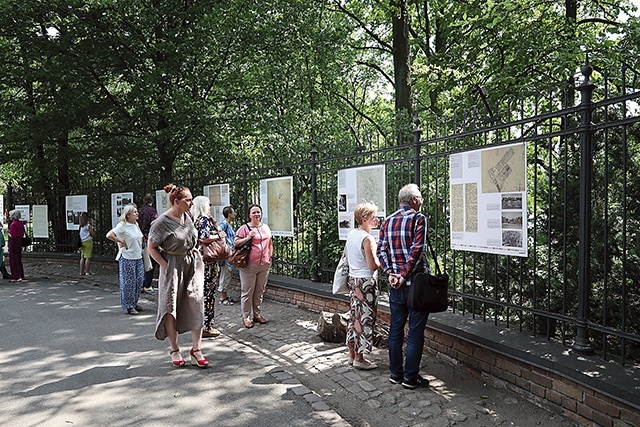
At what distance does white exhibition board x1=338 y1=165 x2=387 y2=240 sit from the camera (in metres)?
7.68

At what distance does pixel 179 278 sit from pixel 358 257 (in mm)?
2006

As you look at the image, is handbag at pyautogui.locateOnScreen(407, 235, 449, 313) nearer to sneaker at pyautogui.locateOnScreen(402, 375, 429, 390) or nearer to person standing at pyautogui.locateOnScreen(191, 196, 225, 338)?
sneaker at pyautogui.locateOnScreen(402, 375, 429, 390)

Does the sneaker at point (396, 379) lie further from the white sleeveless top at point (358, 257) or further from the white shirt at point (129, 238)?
the white shirt at point (129, 238)

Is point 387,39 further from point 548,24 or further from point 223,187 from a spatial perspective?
point 223,187

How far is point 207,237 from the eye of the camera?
24.6 ft

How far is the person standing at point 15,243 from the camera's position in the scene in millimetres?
14055

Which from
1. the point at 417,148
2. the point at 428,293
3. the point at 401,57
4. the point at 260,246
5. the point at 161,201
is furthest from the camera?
the point at 401,57

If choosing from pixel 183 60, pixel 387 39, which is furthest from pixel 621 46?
pixel 387 39

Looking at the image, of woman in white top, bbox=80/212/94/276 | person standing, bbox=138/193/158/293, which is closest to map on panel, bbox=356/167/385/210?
person standing, bbox=138/193/158/293

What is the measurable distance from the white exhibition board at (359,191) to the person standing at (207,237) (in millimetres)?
1958

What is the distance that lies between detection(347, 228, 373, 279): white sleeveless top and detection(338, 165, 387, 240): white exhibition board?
1.49 meters

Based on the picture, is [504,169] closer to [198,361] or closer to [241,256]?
[198,361]

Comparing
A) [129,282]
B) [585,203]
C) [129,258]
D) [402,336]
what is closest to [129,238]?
[129,258]

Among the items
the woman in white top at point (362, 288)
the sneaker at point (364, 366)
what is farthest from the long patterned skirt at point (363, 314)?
the sneaker at point (364, 366)
